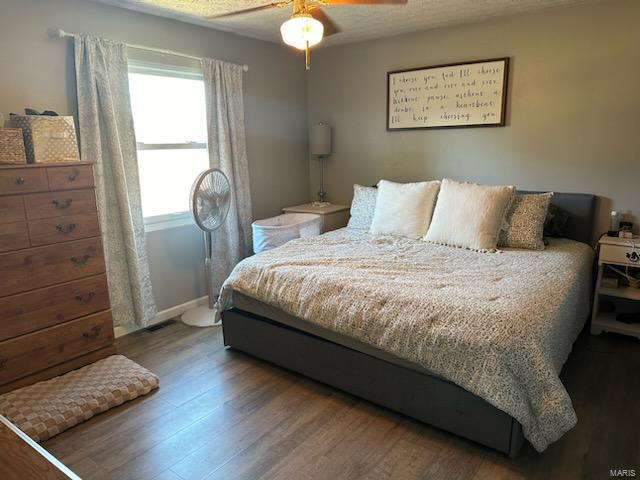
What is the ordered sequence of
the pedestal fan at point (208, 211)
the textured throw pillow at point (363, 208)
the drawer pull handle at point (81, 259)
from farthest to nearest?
1. the textured throw pillow at point (363, 208)
2. the pedestal fan at point (208, 211)
3. the drawer pull handle at point (81, 259)

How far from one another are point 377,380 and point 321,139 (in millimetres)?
2746

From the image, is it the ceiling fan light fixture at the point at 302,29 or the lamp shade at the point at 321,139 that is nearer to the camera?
the ceiling fan light fixture at the point at 302,29

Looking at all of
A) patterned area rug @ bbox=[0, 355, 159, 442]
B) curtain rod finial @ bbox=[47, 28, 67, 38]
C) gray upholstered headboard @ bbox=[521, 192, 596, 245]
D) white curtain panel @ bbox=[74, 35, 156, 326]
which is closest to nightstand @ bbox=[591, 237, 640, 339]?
gray upholstered headboard @ bbox=[521, 192, 596, 245]

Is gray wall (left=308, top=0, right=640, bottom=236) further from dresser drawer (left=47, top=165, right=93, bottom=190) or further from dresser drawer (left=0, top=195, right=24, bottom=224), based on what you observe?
dresser drawer (left=0, top=195, right=24, bottom=224)

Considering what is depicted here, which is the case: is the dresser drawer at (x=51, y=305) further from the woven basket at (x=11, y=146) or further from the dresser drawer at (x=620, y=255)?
the dresser drawer at (x=620, y=255)

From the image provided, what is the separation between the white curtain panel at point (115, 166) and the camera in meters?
2.79

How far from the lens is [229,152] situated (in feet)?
12.1

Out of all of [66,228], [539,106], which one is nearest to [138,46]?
[66,228]

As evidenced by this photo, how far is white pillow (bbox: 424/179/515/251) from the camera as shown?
9.65 feet

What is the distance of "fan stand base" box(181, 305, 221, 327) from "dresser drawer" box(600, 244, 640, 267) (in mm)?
2753

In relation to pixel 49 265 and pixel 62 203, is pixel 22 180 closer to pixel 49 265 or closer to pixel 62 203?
pixel 62 203

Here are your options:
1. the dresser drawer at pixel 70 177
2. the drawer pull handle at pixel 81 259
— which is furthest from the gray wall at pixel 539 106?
the drawer pull handle at pixel 81 259

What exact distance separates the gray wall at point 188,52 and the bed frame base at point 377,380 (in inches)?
37.5

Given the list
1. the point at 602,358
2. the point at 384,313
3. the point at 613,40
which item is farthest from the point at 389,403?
the point at 613,40
